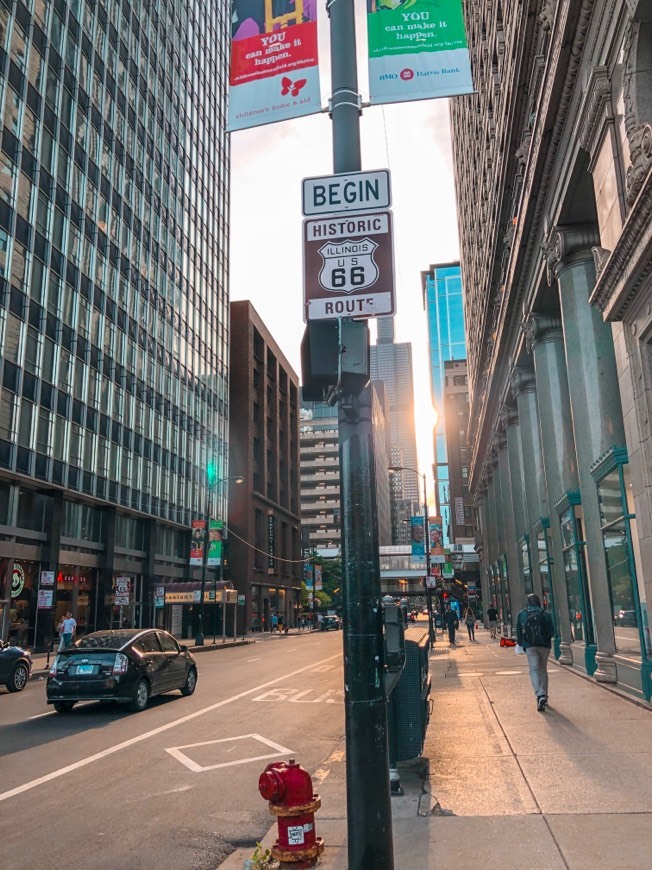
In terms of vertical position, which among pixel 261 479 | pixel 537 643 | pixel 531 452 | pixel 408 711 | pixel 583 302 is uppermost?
pixel 261 479

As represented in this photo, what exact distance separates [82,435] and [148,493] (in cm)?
1008

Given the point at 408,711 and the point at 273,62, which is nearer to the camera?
the point at 273,62

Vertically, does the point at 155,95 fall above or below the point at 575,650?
above

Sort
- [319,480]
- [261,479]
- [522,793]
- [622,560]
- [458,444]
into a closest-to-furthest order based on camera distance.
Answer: [522,793], [622,560], [261,479], [319,480], [458,444]

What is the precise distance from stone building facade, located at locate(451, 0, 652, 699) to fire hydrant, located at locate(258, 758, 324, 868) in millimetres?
8335

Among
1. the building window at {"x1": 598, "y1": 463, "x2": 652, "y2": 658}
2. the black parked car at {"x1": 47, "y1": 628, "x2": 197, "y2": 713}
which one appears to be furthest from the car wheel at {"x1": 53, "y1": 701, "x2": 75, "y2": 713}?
the building window at {"x1": 598, "y1": 463, "x2": 652, "y2": 658}

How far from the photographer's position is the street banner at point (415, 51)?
633cm

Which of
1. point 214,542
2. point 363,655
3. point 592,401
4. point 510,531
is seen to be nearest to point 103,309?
point 214,542

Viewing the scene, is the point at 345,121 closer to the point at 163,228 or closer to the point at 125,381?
the point at 125,381

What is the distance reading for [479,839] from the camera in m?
5.79

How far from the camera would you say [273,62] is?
6.56m

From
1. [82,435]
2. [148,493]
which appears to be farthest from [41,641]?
[148,493]

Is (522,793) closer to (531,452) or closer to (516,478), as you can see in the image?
(531,452)

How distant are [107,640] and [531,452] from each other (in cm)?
1804
